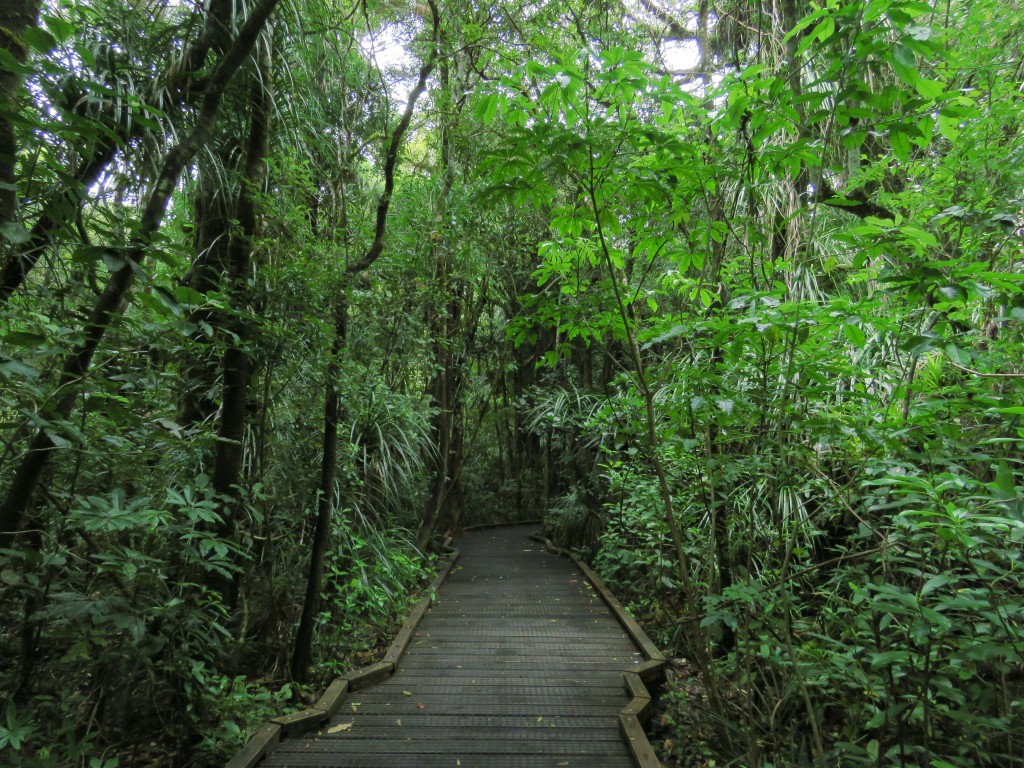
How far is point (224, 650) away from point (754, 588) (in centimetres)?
285

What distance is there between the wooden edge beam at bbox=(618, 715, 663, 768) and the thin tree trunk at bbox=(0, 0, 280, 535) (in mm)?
2621

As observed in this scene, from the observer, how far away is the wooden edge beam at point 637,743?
2.67 m

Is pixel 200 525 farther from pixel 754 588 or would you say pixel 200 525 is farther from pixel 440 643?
pixel 754 588

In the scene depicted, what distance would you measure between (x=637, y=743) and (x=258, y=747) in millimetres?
1781

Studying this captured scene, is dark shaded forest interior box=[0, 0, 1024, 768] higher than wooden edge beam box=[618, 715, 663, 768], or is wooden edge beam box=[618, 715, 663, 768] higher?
dark shaded forest interior box=[0, 0, 1024, 768]

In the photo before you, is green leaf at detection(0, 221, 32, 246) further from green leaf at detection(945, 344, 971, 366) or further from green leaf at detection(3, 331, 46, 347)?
green leaf at detection(945, 344, 971, 366)

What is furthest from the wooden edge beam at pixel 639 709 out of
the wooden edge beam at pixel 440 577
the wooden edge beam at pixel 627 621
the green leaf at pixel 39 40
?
the green leaf at pixel 39 40

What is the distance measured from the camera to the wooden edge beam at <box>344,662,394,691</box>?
141 inches

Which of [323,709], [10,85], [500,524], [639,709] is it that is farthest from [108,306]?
[500,524]

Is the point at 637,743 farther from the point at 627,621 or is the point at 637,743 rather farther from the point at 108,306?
the point at 108,306

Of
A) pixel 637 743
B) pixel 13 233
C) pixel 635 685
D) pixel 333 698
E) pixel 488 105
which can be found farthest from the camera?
pixel 635 685

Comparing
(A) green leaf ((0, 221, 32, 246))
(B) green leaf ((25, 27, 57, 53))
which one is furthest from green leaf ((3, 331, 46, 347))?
(B) green leaf ((25, 27, 57, 53))

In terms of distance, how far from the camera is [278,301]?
3.06 m

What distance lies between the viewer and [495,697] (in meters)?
3.49
